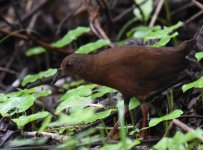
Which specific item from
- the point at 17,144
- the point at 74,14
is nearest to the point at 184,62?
the point at 17,144

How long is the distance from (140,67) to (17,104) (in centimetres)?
93

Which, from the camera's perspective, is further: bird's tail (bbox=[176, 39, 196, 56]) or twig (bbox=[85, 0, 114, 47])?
twig (bbox=[85, 0, 114, 47])

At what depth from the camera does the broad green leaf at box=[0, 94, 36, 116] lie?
13.3ft

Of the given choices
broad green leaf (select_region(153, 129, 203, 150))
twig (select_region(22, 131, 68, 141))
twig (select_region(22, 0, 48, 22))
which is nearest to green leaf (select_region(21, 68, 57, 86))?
twig (select_region(22, 131, 68, 141))

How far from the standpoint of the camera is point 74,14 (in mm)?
7254

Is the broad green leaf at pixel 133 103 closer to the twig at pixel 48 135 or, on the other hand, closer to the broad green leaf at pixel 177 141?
the twig at pixel 48 135

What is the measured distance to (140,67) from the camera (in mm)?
3982

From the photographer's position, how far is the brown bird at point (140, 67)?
3969mm

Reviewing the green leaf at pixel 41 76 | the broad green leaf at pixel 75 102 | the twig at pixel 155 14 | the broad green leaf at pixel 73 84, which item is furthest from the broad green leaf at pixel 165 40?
the twig at pixel 155 14

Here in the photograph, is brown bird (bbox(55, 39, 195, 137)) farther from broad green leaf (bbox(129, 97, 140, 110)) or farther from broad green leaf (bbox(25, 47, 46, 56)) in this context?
broad green leaf (bbox(25, 47, 46, 56))

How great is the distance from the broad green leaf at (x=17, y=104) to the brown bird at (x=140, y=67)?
0.51 metres

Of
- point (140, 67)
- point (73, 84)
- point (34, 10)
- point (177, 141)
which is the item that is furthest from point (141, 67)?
point (34, 10)

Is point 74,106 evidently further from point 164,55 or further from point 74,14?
point 74,14

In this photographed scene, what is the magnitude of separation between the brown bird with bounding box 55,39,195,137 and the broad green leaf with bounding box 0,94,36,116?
507 millimetres
